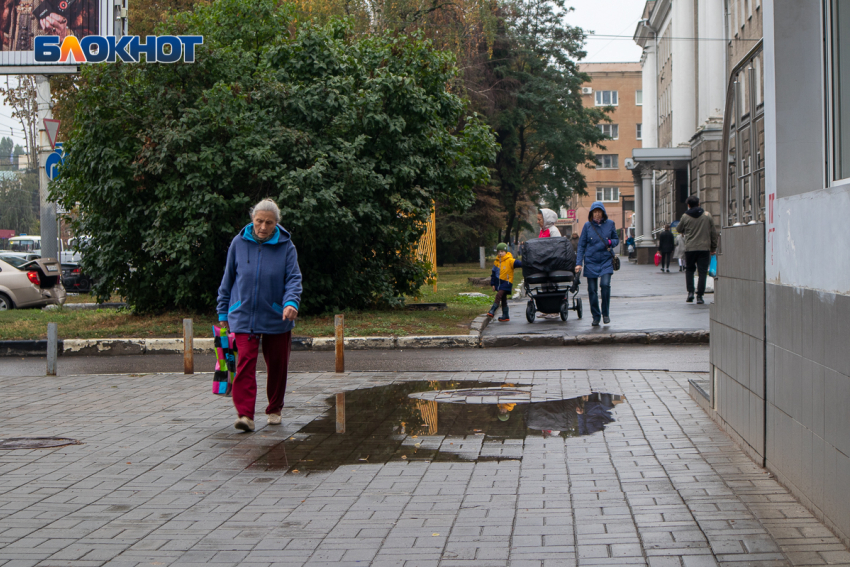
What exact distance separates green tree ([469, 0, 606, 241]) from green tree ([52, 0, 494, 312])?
2285 cm

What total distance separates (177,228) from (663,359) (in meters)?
8.21

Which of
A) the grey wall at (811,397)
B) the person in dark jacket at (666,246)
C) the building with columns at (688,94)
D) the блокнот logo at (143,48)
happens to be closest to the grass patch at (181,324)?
the блокнот logo at (143,48)

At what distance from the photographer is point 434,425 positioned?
22.2 feet

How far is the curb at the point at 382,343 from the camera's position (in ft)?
39.5

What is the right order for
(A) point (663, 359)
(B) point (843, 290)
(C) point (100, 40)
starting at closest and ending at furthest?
(B) point (843, 290) < (A) point (663, 359) < (C) point (100, 40)

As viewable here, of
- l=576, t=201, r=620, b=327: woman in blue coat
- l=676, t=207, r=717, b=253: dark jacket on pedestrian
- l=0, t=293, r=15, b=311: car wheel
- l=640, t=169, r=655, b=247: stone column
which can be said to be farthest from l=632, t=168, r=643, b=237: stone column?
l=576, t=201, r=620, b=327: woman in blue coat

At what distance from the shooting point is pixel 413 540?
4.11 m

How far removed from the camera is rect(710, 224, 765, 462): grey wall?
522 cm

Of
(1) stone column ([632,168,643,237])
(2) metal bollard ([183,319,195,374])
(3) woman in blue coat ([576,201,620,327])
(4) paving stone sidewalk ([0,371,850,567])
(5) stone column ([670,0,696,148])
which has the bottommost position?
(4) paving stone sidewalk ([0,371,850,567])

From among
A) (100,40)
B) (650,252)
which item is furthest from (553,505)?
(650,252)

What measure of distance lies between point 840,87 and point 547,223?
33.5 ft

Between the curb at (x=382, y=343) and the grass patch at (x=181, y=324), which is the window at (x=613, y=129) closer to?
the grass patch at (x=181, y=324)

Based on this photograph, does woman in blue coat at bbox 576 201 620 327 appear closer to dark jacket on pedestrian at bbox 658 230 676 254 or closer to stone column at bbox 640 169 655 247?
dark jacket on pedestrian at bbox 658 230 676 254

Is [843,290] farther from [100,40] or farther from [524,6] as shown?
[524,6]
